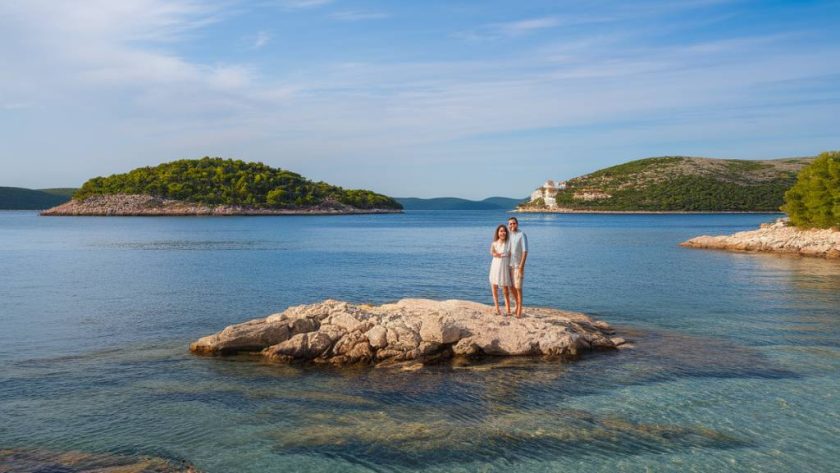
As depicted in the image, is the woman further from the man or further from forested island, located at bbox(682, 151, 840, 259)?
forested island, located at bbox(682, 151, 840, 259)

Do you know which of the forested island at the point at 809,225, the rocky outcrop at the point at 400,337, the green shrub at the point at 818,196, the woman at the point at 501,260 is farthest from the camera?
the green shrub at the point at 818,196

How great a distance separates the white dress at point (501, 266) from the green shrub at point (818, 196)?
52.8m

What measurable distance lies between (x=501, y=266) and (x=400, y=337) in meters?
3.51

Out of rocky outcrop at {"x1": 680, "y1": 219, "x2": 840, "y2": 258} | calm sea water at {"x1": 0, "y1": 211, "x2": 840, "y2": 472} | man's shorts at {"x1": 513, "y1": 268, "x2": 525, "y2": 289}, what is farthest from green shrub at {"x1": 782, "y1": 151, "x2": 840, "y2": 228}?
man's shorts at {"x1": 513, "y1": 268, "x2": 525, "y2": 289}

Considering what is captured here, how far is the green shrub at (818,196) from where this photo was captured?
57.1 m

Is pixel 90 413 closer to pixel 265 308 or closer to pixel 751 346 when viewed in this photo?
pixel 265 308

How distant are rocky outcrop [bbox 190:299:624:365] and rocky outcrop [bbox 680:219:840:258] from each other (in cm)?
4387

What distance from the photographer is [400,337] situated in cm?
1638

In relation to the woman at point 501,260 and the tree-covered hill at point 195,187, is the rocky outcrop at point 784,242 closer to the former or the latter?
the woman at point 501,260

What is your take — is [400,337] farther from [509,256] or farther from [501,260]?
[509,256]

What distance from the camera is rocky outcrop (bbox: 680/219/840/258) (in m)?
51.0

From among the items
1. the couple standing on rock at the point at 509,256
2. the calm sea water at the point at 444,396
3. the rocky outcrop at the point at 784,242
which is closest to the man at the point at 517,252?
the couple standing on rock at the point at 509,256

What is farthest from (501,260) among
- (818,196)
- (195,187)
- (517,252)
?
(195,187)

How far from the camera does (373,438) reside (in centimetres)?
1064
